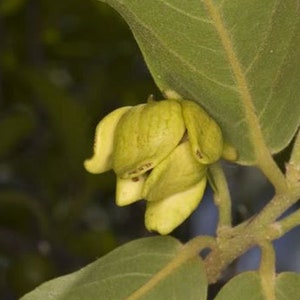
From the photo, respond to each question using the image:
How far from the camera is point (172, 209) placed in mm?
914

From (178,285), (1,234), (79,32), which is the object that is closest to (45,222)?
(1,234)

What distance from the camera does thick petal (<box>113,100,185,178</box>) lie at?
851 millimetres

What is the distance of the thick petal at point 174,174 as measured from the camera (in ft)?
2.84

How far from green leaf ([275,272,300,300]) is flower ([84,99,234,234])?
0.38 feet

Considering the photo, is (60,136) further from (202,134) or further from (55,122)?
(202,134)

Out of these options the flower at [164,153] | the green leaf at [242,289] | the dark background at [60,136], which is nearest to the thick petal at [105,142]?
the flower at [164,153]

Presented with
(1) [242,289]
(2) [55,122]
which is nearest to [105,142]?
(1) [242,289]

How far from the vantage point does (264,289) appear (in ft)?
3.15

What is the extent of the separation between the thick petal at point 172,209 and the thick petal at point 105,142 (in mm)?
59

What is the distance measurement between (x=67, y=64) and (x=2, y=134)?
18.5 inches

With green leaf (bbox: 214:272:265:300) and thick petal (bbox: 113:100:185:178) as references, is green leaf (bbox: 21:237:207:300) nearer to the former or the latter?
green leaf (bbox: 214:272:265:300)

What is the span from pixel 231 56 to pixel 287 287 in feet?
0.71

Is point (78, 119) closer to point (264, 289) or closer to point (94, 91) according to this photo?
point (94, 91)

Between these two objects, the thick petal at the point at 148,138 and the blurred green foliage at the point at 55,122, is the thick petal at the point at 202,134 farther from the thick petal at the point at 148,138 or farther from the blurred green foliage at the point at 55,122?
the blurred green foliage at the point at 55,122
